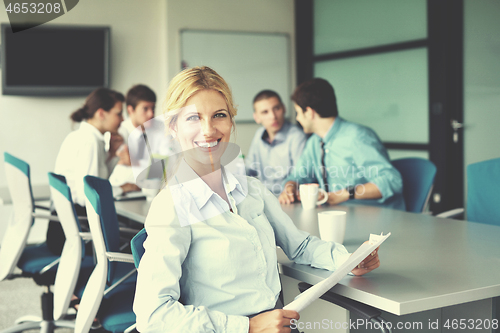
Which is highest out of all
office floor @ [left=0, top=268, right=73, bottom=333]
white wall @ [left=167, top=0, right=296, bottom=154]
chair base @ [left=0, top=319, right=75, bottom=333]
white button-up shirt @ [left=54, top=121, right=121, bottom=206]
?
white wall @ [left=167, top=0, right=296, bottom=154]

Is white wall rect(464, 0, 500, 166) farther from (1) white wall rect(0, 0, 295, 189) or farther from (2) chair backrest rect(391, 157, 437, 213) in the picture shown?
(1) white wall rect(0, 0, 295, 189)

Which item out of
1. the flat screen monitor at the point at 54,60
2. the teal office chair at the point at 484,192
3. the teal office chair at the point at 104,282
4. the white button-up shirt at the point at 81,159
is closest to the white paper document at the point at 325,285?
the teal office chair at the point at 104,282

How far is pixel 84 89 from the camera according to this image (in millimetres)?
5176

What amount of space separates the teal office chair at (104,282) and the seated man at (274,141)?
1.88 m

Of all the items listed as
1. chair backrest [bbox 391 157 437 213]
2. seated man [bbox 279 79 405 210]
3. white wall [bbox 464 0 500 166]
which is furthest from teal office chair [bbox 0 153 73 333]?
white wall [bbox 464 0 500 166]

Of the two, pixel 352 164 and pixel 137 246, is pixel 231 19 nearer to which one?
pixel 352 164

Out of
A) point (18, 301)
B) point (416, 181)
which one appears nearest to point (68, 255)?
point (18, 301)

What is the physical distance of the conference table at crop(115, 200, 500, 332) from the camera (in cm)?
120

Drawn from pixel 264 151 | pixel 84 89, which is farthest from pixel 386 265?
pixel 84 89

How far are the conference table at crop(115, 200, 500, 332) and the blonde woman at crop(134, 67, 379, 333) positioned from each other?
0.10 m

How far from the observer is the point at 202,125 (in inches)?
48.6

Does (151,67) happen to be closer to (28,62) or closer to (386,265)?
(28,62)

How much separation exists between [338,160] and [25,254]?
1.72m

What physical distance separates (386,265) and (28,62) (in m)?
4.49
